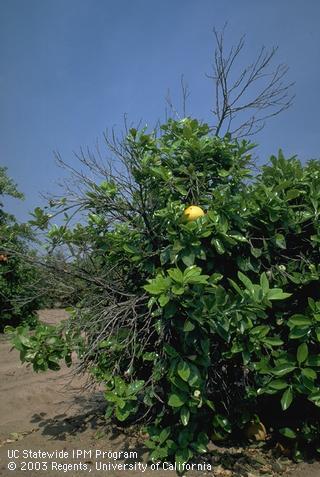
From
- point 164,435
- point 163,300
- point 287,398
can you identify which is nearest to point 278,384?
point 287,398

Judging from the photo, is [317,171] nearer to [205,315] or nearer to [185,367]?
[205,315]

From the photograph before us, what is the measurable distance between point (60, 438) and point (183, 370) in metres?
1.61

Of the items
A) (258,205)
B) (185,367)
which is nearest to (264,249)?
(258,205)

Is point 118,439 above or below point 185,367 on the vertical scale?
below

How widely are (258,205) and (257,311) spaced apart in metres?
0.84

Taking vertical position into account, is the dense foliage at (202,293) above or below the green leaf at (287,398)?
above

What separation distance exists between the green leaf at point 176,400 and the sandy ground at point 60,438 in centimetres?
59

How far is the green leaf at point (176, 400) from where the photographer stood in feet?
8.53

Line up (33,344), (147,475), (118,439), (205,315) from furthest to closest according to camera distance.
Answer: (118,439)
(33,344)
(147,475)
(205,315)

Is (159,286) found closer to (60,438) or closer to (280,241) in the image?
(280,241)

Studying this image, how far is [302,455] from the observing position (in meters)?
3.17

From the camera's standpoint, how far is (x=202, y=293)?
2.58 meters

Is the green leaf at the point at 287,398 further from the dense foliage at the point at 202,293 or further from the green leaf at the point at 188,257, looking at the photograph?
the green leaf at the point at 188,257

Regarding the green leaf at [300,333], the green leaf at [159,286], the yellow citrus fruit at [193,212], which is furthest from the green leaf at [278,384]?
the yellow citrus fruit at [193,212]
